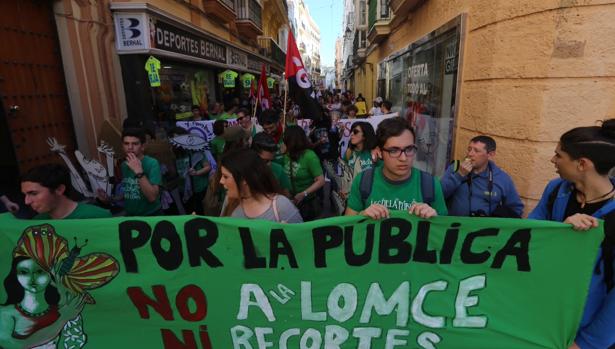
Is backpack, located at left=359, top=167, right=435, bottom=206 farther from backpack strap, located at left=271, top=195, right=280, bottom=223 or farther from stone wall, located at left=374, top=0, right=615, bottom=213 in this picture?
stone wall, located at left=374, top=0, right=615, bottom=213

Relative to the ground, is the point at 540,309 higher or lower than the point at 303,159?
lower

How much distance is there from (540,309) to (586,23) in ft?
8.49

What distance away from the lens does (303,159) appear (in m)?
3.56

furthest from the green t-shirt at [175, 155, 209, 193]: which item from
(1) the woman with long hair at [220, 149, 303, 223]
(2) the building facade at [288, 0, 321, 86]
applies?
(2) the building facade at [288, 0, 321, 86]

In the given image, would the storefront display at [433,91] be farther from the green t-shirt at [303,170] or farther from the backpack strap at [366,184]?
the backpack strap at [366,184]

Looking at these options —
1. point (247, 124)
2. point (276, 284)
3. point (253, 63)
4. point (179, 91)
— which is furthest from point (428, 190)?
point (253, 63)

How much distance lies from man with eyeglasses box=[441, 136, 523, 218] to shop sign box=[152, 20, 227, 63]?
655 cm

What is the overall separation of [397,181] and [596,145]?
0.94m

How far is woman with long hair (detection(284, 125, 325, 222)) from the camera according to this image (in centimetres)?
352

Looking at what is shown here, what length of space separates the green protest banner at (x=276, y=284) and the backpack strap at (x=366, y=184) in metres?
0.29

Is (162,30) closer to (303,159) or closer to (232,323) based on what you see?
(303,159)

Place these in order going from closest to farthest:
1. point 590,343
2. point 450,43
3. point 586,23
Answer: point 590,343 < point 586,23 < point 450,43

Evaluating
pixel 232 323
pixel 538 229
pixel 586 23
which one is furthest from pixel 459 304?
pixel 586 23

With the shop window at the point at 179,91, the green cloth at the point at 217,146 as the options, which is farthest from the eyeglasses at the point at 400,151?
the shop window at the point at 179,91
